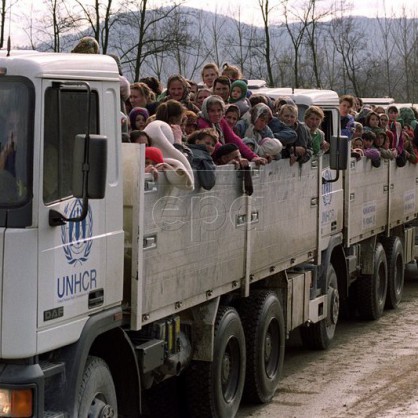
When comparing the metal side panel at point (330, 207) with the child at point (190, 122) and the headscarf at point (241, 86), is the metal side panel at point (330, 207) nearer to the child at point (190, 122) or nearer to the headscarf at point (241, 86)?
the headscarf at point (241, 86)

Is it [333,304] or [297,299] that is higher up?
[297,299]

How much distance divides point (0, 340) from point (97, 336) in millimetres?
988

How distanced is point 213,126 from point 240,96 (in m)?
1.33

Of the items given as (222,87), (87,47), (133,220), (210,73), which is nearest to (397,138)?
(210,73)

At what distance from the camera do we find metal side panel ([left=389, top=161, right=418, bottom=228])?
51.3 feet

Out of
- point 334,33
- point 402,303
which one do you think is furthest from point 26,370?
point 334,33

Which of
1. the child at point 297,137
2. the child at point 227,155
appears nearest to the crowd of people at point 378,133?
the child at point 297,137

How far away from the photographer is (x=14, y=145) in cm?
619

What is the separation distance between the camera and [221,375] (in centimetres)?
901

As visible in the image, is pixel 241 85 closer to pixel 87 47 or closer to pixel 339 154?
pixel 339 154

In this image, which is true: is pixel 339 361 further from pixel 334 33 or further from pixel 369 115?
pixel 334 33

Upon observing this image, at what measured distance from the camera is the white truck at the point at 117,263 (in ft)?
20.1

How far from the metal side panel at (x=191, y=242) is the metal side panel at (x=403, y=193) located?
6570 millimetres

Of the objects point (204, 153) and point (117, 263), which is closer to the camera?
point (117, 263)
